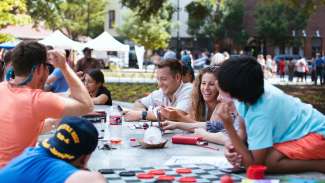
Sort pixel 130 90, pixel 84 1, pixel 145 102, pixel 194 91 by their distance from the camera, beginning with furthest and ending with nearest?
pixel 84 1
pixel 130 90
pixel 145 102
pixel 194 91

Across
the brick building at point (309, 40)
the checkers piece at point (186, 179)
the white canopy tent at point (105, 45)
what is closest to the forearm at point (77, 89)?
the checkers piece at point (186, 179)

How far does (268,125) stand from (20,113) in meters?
1.61

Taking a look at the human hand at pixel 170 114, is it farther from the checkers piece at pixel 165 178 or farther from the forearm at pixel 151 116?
the checkers piece at pixel 165 178

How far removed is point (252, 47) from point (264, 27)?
2.24m

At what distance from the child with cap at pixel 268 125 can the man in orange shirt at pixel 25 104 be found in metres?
1.05

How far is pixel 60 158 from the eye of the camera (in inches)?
102

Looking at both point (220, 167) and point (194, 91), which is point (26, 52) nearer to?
point (220, 167)

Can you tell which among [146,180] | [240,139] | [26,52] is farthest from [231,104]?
[26,52]

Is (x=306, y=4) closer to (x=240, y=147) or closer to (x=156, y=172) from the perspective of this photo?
(x=240, y=147)

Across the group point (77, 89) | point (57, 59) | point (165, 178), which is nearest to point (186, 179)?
point (165, 178)

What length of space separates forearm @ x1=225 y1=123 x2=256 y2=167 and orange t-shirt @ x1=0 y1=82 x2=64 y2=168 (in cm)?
111

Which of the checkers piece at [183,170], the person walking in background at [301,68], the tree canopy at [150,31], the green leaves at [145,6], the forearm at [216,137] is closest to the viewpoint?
the checkers piece at [183,170]

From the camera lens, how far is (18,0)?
23031 mm

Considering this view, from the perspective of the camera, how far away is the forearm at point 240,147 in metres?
3.74
